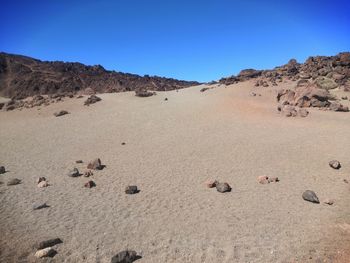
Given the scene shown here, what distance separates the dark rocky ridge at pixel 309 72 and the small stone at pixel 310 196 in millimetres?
15853

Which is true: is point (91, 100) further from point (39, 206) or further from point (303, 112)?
point (39, 206)

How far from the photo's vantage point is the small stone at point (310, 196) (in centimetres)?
791

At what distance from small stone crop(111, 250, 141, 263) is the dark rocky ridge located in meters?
20.2

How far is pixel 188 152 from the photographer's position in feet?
39.5

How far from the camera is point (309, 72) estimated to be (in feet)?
83.6

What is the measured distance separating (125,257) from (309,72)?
23846mm

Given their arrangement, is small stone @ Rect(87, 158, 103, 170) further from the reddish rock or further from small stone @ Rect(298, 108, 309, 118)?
small stone @ Rect(298, 108, 309, 118)

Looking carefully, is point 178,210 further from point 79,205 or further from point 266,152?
point 266,152

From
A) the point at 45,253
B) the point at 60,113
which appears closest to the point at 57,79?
the point at 60,113

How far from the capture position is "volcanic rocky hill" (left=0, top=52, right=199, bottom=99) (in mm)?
41125

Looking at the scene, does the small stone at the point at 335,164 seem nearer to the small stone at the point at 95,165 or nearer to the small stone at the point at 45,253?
the small stone at the point at 95,165

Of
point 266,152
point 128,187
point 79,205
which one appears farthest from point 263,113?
point 79,205

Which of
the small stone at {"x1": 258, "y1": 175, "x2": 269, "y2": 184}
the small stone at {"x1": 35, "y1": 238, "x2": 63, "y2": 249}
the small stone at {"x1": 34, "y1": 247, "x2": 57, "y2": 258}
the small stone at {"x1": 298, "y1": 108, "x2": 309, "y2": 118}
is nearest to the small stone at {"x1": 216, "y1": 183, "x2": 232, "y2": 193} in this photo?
the small stone at {"x1": 258, "y1": 175, "x2": 269, "y2": 184}

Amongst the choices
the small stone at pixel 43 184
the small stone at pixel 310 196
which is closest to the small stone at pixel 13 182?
the small stone at pixel 43 184
